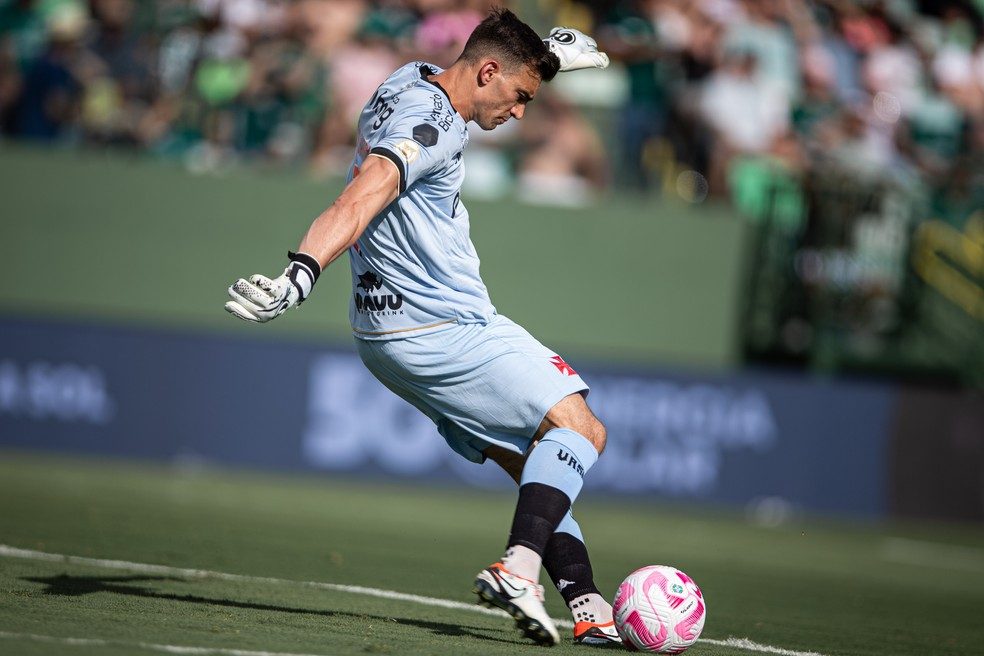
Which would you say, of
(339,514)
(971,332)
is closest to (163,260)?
(339,514)

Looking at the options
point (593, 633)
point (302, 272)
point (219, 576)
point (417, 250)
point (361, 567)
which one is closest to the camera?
point (302, 272)

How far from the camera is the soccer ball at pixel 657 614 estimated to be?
18.2 ft

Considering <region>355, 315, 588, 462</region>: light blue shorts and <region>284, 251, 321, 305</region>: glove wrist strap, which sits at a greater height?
<region>284, 251, 321, 305</region>: glove wrist strap

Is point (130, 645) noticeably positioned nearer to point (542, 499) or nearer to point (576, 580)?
point (542, 499)

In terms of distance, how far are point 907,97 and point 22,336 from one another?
1047 centimetres

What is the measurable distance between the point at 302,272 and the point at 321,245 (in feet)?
0.46

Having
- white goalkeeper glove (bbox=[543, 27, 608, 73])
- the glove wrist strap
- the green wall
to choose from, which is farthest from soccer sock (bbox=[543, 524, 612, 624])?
the green wall

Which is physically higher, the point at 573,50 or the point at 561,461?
the point at 573,50

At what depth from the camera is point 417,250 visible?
19.0ft

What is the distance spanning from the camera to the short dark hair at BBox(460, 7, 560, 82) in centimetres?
583

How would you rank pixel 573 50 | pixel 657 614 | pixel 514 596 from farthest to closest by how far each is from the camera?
1. pixel 573 50
2. pixel 657 614
3. pixel 514 596

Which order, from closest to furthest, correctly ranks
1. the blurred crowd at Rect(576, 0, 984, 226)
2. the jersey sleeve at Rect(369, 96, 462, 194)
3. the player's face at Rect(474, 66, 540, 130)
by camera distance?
the jersey sleeve at Rect(369, 96, 462, 194)
the player's face at Rect(474, 66, 540, 130)
the blurred crowd at Rect(576, 0, 984, 226)

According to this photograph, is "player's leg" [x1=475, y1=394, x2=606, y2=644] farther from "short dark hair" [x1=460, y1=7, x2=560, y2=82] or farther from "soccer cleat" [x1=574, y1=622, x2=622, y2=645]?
"short dark hair" [x1=460, y1=7, x2=560, y2=82]

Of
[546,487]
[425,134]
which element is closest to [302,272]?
[425,134]
